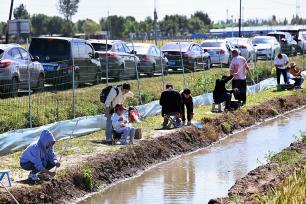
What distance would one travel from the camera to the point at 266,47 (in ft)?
140

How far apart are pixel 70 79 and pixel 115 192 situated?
9288mm

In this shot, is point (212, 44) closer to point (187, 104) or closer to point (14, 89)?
point (187, 104)

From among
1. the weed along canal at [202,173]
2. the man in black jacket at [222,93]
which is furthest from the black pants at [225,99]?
the weed along canal at [202,173]

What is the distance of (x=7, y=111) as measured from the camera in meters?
17.4

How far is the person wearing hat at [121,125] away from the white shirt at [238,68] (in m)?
8.28

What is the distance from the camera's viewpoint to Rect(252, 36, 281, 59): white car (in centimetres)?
4200

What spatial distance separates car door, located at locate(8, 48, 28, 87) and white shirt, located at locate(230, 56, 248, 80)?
22.1 ft

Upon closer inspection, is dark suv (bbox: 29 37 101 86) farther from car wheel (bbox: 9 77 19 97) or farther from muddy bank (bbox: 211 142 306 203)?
muddy bank (bbox: 211 142 306 203)

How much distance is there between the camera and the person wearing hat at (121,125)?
52.5 ft

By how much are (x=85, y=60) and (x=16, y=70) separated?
5082mm

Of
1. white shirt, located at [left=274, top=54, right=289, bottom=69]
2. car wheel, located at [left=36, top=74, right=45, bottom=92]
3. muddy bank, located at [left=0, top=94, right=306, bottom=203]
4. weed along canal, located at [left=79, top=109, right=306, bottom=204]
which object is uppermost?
car wheel, located at [left=36, top=74, right=45, bottom=92]

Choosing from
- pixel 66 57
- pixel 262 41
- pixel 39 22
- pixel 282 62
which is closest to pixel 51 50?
pixel 66 57

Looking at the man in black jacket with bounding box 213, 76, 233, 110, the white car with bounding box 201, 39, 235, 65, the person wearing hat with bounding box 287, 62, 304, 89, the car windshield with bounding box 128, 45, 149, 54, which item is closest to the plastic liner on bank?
A: the man in black jacket with bounding box 213, 76, 233, 110

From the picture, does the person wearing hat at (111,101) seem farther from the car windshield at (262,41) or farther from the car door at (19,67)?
the car windshield at (262,41)
